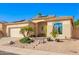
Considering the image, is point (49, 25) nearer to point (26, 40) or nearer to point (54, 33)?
point (54, 33)

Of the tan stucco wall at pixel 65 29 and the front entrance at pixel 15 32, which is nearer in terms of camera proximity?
the tan stucco wall at pixel 65 29

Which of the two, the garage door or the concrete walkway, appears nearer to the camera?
the concrete walkway

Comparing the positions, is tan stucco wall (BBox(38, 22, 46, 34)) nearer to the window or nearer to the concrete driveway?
the window

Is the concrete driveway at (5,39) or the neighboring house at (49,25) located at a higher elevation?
the neighboring house at (49,25)

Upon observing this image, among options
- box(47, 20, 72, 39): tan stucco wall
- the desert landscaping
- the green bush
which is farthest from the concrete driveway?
box(47, 20, 72, 39): tan stucco wall

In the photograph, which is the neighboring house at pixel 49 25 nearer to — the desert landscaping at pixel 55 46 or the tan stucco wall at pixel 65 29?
the tan stucco wall at pixel 65 29

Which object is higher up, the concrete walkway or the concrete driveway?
the concrete driveway

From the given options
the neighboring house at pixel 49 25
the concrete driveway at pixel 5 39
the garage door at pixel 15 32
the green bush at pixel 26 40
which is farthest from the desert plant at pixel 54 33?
the concrete driveway at pixel 5 39

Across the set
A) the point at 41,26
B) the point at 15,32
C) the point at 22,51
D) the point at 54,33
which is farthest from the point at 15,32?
the point at 54,33

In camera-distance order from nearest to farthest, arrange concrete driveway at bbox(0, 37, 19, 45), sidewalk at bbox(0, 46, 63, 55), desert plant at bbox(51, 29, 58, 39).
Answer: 1. sidewalk at bbox(0, 46, 63, 55)
2. desert plant at bbox(51, 29, 58, 39)
3. concrete driveway at bbox(0, 37, 19, 45)

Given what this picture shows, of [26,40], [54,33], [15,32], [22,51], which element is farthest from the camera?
[15,32]

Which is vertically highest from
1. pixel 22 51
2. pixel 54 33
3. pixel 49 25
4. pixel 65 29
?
pixel 49 25

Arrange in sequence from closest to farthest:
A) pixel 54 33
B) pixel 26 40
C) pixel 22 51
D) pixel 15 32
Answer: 1. pixel 22 51
2. pixel 54 33
3. pixel 26 40
4. pixel 15 32

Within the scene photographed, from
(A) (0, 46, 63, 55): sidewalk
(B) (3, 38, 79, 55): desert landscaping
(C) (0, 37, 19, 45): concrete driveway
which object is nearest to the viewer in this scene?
(A) (0, 46, 63, 55): sidewalk
